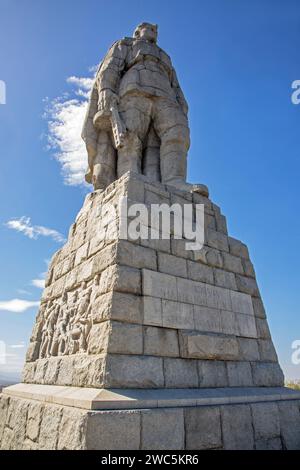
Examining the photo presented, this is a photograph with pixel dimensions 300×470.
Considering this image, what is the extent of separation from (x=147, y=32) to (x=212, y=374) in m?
6.35

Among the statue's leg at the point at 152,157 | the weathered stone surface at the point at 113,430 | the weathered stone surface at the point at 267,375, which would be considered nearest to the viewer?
the weathered stone surface at the point at 113,430

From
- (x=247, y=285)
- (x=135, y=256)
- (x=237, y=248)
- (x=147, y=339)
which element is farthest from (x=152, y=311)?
(x=237, y=248)

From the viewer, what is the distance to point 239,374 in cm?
343

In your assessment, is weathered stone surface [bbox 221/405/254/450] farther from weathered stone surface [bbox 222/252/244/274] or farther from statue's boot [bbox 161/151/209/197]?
statue's boot [bbox 161/151/209/197]

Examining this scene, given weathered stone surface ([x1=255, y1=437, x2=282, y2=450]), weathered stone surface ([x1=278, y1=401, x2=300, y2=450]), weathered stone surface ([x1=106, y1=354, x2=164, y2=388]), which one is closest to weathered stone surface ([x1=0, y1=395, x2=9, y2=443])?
weathered stone surface ([x1=106, y1=354, x2=164, y2=388])

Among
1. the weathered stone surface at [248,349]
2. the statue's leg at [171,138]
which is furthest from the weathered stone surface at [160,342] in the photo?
the statue's leg at [171,138]

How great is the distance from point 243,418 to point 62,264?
2.99m

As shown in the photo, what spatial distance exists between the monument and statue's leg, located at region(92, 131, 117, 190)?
3 centimetres

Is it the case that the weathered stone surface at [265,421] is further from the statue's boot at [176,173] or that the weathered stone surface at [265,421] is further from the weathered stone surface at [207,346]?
the statue's boot at [176,173]

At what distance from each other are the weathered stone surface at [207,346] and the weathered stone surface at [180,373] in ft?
0.28

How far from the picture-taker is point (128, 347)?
107 inches

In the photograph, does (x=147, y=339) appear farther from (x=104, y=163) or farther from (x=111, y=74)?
(x=111, y=74)

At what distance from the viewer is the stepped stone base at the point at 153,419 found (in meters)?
2.23

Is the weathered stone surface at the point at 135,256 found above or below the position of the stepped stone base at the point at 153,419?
above
